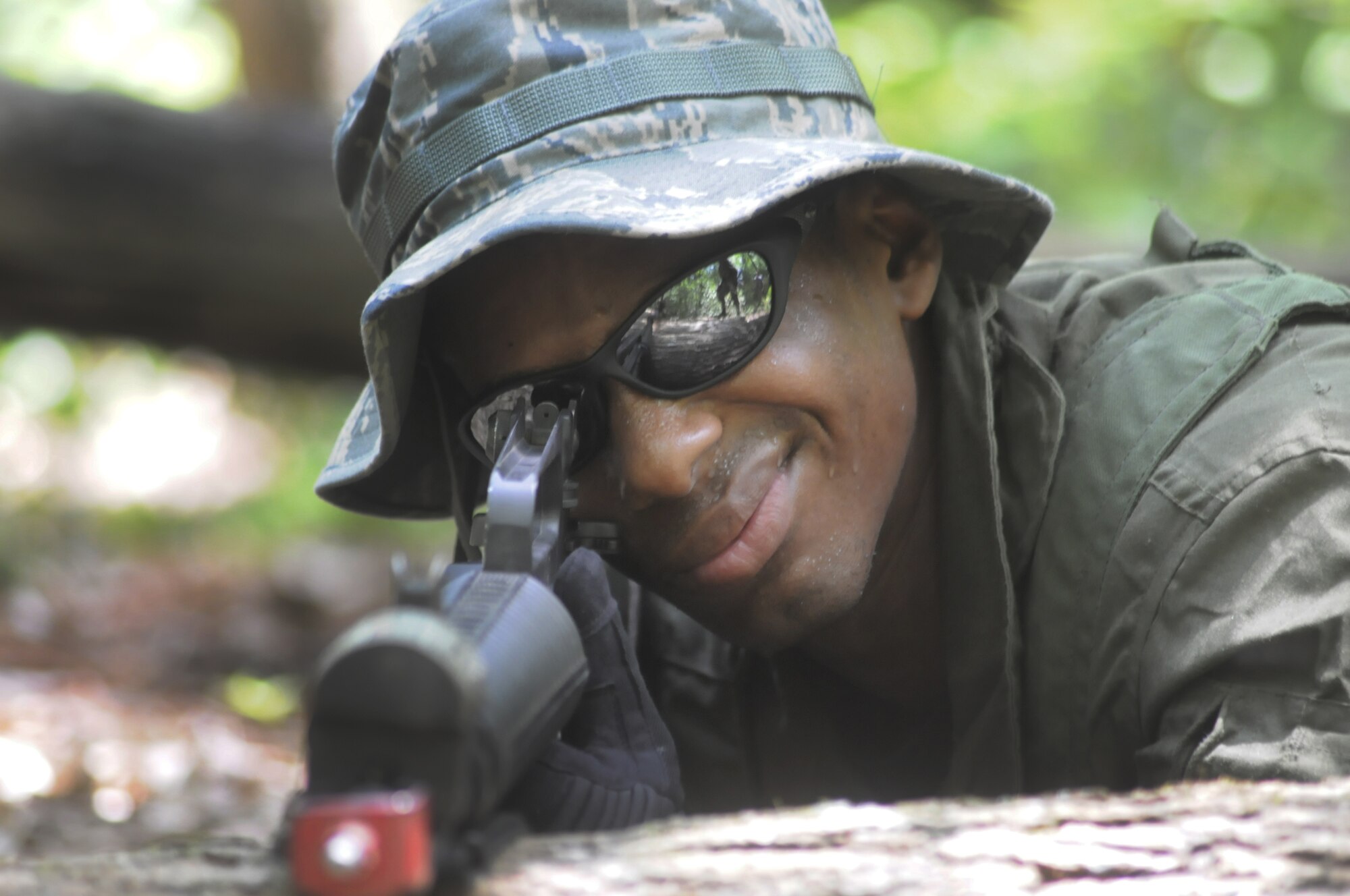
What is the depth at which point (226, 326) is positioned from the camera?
546cm

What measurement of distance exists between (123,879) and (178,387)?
12888 millimetres

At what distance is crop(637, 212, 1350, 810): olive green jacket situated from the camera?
1.80 metres

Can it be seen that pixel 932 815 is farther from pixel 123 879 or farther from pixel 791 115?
pixel 791 115

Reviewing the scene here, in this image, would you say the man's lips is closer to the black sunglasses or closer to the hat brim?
the black sunglasses

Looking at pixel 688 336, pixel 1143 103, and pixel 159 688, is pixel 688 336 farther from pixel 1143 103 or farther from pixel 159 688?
pixel 1143 103

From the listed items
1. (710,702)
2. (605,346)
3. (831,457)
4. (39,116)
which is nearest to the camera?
(605,346)

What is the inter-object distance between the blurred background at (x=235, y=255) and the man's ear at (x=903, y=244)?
52.6 inches

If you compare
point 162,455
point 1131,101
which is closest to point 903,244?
point 1131,101

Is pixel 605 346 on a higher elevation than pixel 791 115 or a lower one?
lower

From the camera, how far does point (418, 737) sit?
3.53ft

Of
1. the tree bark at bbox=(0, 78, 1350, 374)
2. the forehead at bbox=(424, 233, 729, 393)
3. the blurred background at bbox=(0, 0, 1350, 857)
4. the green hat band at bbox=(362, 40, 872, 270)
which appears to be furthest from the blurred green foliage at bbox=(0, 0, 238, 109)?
the forehead at bbox=(424, 233, 729, 393)

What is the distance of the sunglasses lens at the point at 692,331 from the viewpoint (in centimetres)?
199

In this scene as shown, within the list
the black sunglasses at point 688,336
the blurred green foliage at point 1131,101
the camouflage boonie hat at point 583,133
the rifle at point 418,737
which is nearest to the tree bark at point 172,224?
the blurred green foliage at point 1131,101

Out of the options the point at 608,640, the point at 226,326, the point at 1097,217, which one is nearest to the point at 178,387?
the point at 226,326
